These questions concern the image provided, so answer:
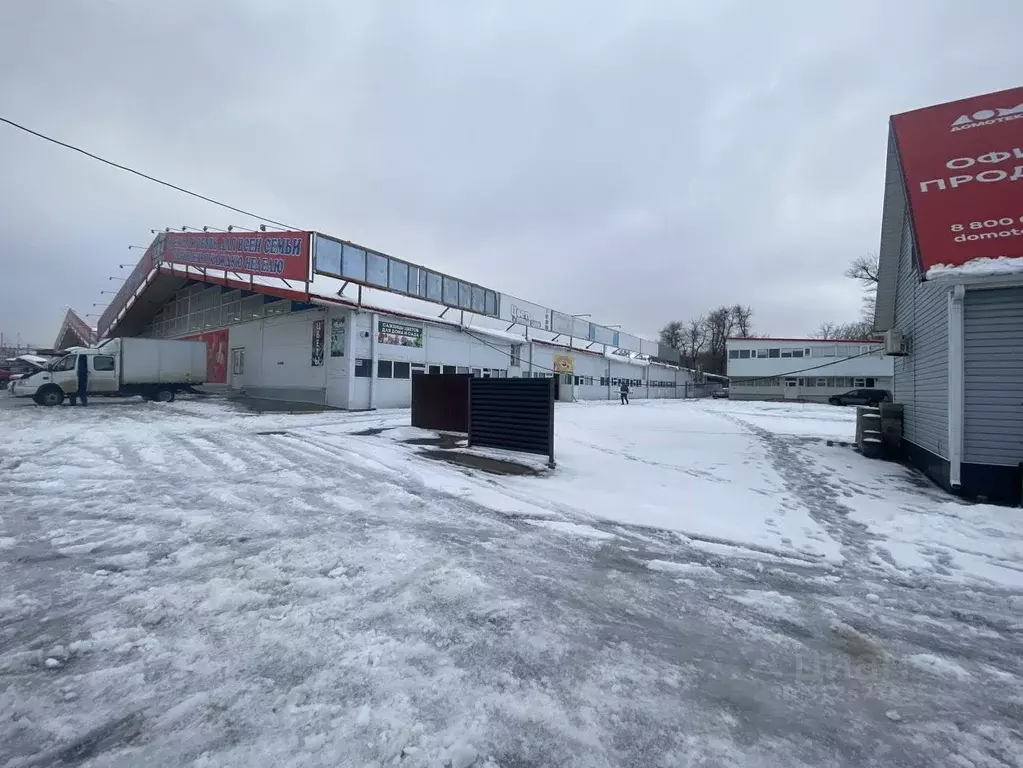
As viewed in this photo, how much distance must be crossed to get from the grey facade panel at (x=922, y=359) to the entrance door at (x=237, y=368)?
28353 mm

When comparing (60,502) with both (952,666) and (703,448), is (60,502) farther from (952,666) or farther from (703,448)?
(703,448)

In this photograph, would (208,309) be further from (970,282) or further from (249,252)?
(970,282)

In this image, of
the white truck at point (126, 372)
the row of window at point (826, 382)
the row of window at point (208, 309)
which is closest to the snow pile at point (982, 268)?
the row of window at point (208, 309)

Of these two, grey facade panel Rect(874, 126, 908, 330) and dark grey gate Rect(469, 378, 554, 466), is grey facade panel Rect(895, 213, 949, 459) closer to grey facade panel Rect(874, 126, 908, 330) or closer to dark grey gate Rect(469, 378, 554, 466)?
grey facade panel Rect(874, 126, 908, 330)

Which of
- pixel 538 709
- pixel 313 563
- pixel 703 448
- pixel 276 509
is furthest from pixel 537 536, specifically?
pixel 703 448

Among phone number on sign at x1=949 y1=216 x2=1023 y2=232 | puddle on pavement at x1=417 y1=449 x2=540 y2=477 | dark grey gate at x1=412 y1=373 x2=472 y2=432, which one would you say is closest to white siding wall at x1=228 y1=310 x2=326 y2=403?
dark grey gate at x1=412 y1=373 x2=472 y2=432

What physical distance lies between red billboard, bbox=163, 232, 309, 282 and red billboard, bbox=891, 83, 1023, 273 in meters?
18.9

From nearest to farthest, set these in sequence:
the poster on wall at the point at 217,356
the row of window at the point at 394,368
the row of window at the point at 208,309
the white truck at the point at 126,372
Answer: the row of window at the point at 394,368 → the white truck at the point at 126,372 → the row of window at the point at 208,309 → the poster on wall at the point at 217,356

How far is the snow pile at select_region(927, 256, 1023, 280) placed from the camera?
7.20m

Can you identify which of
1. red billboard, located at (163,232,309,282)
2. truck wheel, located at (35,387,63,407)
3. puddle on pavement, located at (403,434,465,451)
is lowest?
puddle on pavement, located at (403,434,465,451)

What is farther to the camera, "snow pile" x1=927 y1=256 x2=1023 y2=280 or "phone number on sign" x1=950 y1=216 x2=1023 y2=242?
"phone number on sign" x1=950 y1=216 x2=1023 y2=242

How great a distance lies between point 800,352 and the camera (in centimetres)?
4981

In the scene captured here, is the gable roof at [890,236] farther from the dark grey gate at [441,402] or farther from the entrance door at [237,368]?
the entrance door at [237,368]

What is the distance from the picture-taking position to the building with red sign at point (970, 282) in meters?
7.47
